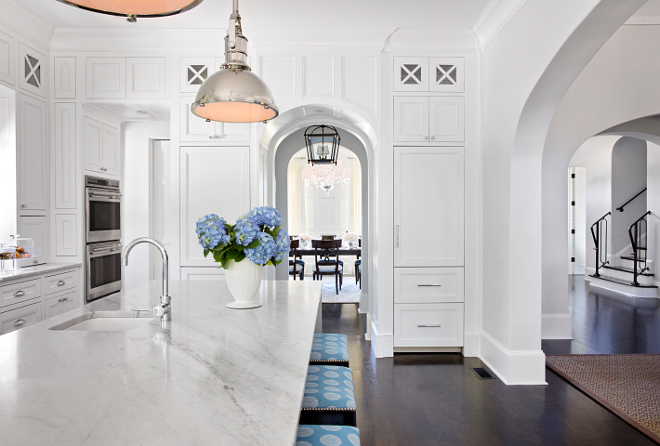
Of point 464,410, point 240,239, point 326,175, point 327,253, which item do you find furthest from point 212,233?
point 326,175

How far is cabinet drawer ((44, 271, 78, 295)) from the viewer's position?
11.0 feet

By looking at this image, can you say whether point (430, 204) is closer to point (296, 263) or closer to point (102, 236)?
point (102, 236)

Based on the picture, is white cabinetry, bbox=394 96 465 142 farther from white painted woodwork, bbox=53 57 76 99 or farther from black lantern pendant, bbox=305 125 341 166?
white painted woodwork, bbox=53 57 76 99

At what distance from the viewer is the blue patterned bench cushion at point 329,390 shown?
4.98 ft

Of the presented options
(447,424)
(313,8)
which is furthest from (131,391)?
(313,8)

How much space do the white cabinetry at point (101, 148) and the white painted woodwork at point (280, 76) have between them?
1.74m

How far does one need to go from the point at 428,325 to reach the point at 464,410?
115cm

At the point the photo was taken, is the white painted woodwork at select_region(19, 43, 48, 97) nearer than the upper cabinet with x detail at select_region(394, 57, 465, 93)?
Yes

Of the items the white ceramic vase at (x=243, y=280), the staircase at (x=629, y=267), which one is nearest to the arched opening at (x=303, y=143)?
the white ceramic vase at (x=243, y=280)

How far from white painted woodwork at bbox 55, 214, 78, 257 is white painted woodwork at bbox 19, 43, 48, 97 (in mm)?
1136

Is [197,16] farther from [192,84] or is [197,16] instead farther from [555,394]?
[555,394]

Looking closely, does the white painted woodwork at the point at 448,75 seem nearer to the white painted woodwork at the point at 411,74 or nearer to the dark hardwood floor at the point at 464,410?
the white painted woodwork at the point at 411,74

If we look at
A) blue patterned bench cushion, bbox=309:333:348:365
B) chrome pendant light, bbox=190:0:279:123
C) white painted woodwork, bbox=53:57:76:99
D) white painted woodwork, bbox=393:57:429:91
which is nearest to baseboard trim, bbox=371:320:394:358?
blue patterned bench cushion, bbox=309:333:348:365

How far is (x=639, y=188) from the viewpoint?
754 cm
